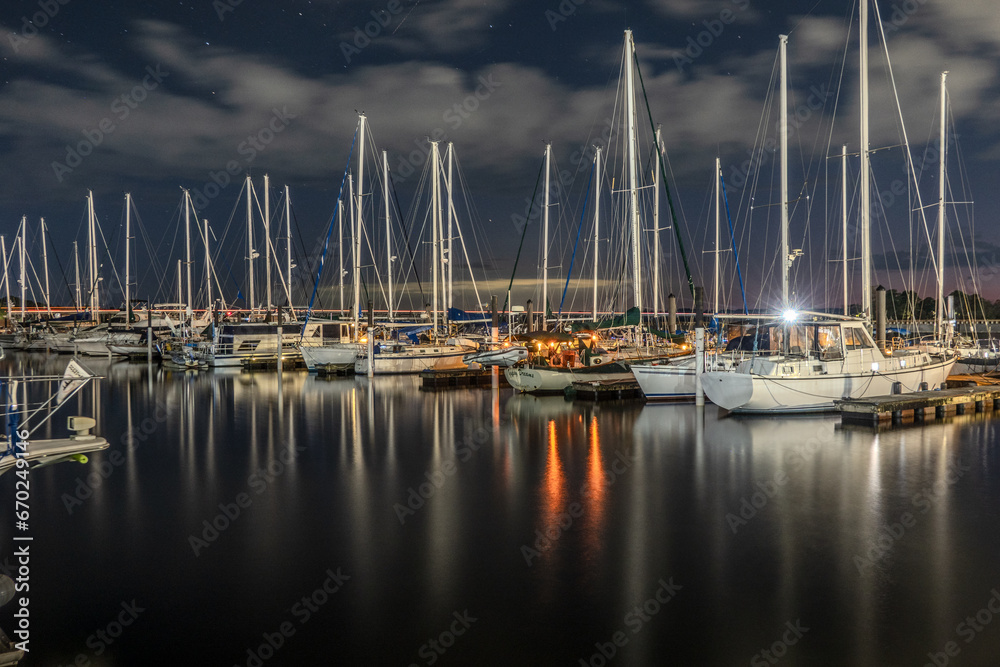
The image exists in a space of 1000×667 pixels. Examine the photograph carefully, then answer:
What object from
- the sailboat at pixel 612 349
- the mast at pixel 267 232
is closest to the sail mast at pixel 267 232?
the mast at pixel 267 232

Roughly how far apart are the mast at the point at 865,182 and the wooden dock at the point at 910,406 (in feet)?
11.2

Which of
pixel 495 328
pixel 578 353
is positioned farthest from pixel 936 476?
pixel 495 328

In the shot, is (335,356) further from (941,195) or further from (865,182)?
(941,195)

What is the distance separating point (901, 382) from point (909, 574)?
17.5 meters

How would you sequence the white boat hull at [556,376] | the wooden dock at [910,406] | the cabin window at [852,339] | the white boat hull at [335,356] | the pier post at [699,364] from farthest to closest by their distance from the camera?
the white boat hull at [335,356]
the white boat hull at [556,376]
the cabin window at [852,339]
the pier post at [699,364]
the wooden dock at [910,406]

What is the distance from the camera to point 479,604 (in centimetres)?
836

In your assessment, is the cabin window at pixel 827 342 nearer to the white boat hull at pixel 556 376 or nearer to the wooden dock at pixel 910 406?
the wooden dock at pixel 910 406

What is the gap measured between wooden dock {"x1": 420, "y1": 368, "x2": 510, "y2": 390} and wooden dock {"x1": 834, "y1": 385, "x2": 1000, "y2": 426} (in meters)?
17.2

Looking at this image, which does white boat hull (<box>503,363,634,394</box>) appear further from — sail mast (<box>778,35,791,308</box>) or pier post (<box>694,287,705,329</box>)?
sail mast (<box>778,35,791,308</box>)

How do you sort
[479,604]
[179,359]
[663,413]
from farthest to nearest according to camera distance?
[179,359] < [663,413] < [479,604]

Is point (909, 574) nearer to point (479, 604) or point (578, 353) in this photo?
point (479, 604)

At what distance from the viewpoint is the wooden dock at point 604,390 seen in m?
28.1

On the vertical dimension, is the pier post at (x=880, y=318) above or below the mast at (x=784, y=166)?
below

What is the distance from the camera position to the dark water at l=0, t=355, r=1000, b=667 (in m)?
7.49
